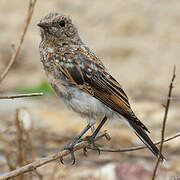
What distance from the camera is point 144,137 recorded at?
492cm

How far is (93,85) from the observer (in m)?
5.20

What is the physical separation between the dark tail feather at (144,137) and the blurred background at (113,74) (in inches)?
48.5

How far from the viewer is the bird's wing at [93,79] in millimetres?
5160

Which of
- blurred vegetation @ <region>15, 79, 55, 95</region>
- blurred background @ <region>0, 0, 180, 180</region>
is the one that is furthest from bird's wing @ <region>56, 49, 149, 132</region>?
blurred vegetation @ <region>15, 79, 55, 95</region>

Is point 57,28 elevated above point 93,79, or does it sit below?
above

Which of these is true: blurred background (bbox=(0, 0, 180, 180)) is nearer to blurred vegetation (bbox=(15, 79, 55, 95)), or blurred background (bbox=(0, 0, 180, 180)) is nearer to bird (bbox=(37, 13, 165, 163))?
blurred vegetation (bbox=(15, 79, 55, 95))

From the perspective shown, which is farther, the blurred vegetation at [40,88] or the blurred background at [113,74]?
the blurred vegetation at [40,88]

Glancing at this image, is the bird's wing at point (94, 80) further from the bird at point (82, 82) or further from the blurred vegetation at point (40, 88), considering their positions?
the blurred vegetation at point (40, 88)

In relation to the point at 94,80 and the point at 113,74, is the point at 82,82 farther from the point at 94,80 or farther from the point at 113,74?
the point at 113,74

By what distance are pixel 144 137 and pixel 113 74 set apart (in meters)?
5.10

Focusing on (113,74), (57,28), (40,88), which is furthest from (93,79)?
(113,74)

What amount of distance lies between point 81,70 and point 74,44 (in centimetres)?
32

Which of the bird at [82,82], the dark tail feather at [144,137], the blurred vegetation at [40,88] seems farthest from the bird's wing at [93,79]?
the blurred vegetation at [40,88]

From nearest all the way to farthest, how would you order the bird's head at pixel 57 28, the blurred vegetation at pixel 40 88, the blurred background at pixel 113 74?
1. the bird's head at pixel 57 28
2. the blurred background at pixel 113 74
3. the blurred vegetation at pixel 40 88
